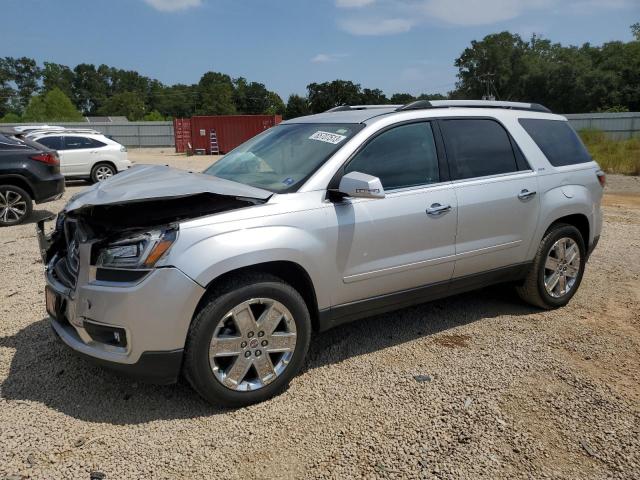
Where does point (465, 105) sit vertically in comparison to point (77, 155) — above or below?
above

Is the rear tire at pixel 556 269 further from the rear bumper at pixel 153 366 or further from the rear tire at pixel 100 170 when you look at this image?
the rear tire at pixel 100 170

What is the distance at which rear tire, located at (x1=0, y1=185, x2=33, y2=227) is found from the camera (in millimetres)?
8719

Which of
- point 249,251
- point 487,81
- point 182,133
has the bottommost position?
point 249,251

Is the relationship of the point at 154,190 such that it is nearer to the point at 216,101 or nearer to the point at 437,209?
the point at 437,209

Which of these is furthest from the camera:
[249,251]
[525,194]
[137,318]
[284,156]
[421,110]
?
[525,194]

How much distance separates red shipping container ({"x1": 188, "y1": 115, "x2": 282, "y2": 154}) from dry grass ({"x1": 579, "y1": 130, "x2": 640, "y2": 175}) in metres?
16.6

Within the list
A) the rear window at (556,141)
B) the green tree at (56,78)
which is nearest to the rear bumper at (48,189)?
the rear window at (556,141)

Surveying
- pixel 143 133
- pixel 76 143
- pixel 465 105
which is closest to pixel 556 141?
pixel 465 105

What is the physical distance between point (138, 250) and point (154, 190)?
0.42m

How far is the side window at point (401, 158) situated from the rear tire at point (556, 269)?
1417mm

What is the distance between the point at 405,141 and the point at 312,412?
6.50 ft

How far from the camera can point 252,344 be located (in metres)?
3.09

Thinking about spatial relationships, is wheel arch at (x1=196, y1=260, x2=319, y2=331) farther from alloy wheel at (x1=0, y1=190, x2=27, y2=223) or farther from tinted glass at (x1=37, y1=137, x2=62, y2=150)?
tinted glass at (x1=37, y1=137, x2=62, y2=150)

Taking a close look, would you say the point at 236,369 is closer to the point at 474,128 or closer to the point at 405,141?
the point at 405,141
